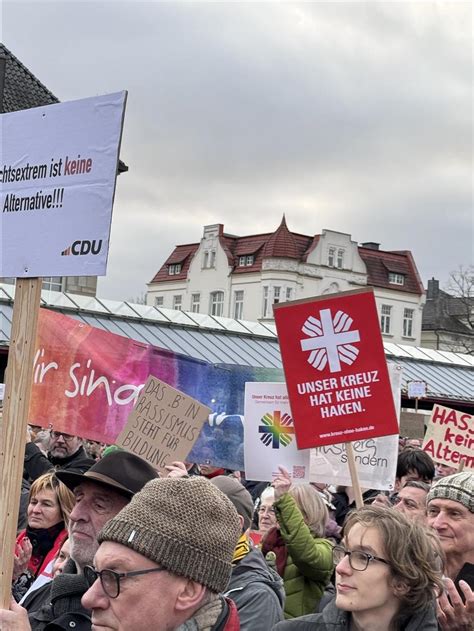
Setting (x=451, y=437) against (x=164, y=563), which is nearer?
(x=164, y=563)

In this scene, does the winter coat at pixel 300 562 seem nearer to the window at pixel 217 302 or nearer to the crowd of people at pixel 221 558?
the crowd of people at pixel 221 558

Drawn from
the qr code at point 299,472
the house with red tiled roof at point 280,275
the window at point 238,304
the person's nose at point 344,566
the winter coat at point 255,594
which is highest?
the house with red tiled roof at point 280,275

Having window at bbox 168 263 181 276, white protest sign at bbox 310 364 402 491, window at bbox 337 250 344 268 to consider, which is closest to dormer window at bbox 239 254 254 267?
window at bbox 337 250 344 268

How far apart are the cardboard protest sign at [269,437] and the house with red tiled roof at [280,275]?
64.8m

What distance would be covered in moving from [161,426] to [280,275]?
68.2 meters

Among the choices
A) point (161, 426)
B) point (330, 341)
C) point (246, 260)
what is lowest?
point (161, 426)

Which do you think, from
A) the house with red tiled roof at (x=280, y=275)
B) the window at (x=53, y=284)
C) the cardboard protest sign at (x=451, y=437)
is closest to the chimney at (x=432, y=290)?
the house with red tiled roof at (x=280, y=275)

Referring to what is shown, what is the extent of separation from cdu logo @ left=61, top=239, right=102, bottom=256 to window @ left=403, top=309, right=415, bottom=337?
77.7 m

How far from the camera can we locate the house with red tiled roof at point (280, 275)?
7488cm

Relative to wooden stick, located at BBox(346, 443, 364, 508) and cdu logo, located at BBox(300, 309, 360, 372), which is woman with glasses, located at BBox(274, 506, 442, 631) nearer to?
wooden stick, located at BBox(346, 443, 364, 508)

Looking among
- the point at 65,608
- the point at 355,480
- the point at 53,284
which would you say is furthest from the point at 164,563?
the point at 53,284

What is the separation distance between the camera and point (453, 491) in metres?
4.61

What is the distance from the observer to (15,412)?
3643 millimetres

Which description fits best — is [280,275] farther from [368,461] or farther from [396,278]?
[368,461]
